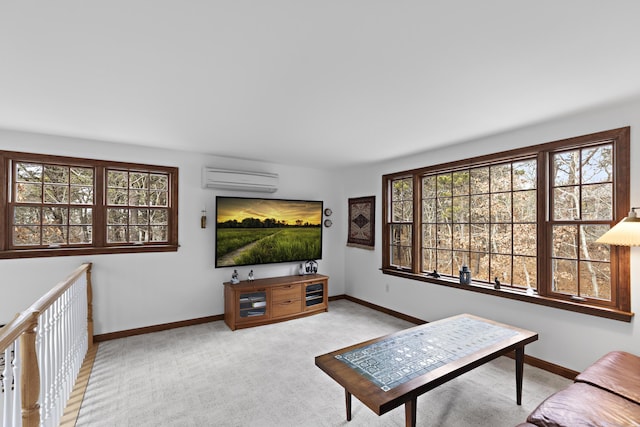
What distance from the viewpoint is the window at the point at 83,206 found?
→ 3408mm

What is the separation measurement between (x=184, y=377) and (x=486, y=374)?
9.24ft

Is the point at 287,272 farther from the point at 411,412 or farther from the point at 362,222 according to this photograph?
the point at 411,412

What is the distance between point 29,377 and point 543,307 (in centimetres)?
392

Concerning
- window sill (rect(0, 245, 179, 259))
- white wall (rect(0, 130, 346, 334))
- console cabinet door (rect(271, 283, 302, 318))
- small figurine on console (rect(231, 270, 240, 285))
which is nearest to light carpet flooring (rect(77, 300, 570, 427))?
white wall (rect(0, 130, 346, 334))

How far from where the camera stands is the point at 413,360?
2168 mm

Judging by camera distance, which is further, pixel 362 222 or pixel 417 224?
pixel 362 222

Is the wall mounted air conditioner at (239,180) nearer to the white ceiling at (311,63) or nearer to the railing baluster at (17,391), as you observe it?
the white ceiling at (311,63)

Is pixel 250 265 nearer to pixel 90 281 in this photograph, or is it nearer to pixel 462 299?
pixel 90 281

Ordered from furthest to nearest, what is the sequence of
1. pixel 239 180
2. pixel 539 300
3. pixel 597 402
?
1. pixel 239 180
2. pixel 539 300
3. pixel 597 402

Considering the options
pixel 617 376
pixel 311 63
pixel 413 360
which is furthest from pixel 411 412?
pixel 311 63

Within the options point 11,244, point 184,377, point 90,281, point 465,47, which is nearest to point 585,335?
point 465,47

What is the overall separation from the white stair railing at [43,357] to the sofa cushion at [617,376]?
120 inches

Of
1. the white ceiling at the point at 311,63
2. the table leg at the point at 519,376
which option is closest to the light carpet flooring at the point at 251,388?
the table leg at the point at 519,376

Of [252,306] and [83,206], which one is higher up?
[83,206]
